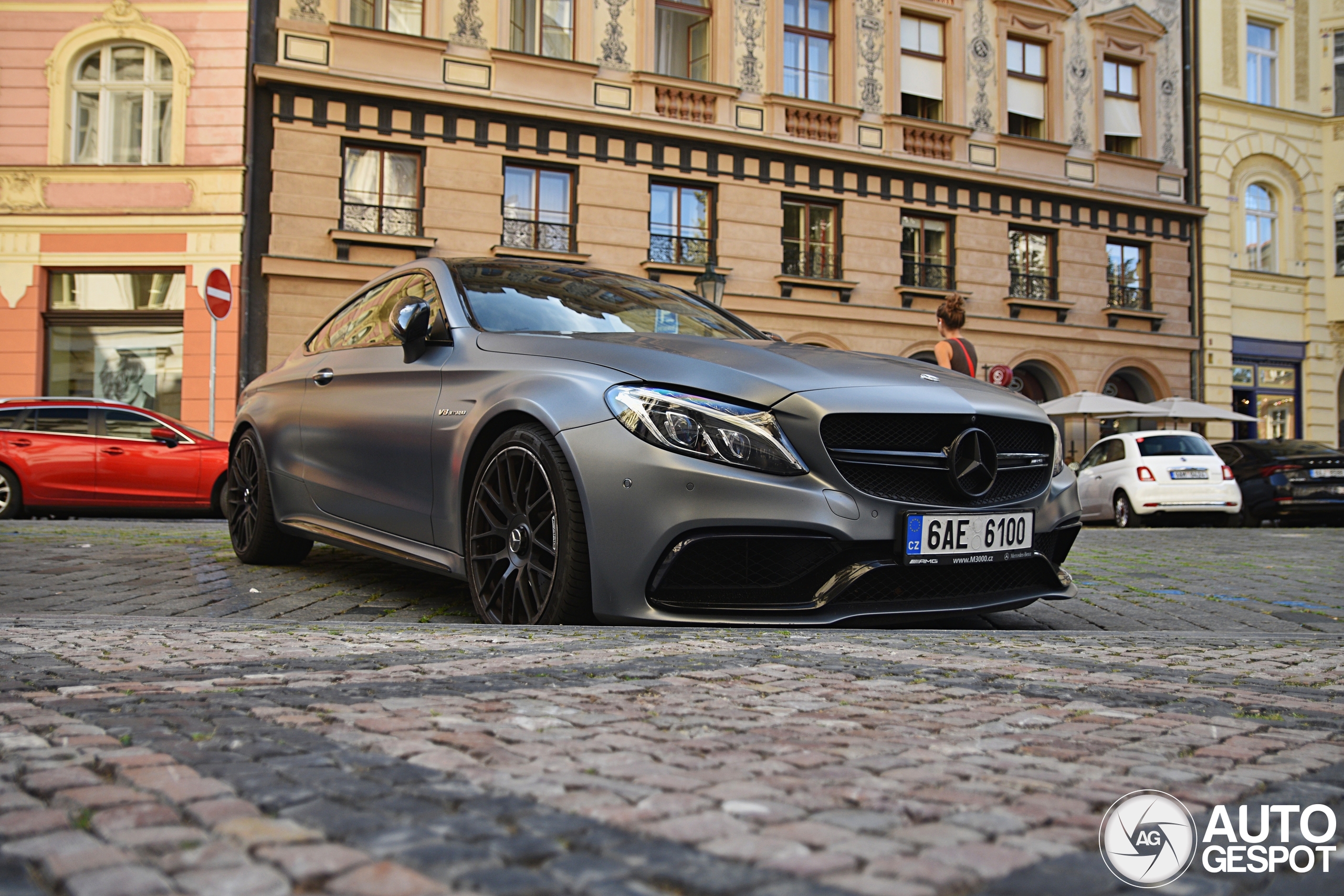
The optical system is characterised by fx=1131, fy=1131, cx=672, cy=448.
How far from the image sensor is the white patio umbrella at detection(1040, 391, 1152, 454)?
66.8 feet

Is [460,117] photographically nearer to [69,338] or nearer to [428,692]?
[69,338]

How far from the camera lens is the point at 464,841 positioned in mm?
1390

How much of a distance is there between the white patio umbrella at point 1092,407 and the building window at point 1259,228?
6731 mm

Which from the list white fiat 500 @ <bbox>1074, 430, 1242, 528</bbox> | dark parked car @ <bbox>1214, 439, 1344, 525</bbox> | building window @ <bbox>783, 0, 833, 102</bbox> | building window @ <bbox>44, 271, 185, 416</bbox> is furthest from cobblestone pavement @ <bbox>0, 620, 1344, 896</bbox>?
building window @ <bbox>783, 0, 833, 102</bbox>

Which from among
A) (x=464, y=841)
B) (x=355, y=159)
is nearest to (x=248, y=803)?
(x=464, y=841)

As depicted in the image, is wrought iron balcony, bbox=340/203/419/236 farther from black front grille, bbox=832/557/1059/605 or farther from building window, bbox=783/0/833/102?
black front grille, bbox=832/557/1059/605

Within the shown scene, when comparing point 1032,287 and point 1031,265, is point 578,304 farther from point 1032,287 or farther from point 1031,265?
point 1031,265

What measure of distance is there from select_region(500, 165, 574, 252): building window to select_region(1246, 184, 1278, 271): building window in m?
15.8

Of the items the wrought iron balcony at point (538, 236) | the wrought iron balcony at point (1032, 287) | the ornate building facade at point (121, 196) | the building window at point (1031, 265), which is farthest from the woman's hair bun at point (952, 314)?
the building window at point (1031, 265)

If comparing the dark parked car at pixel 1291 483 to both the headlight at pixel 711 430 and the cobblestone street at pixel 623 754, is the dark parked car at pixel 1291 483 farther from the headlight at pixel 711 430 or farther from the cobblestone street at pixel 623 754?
the headlight at pixel 711 430

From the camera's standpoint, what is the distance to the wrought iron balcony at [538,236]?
1838cm

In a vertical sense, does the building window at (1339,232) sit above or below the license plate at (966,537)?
above

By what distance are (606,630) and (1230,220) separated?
82.9 feet

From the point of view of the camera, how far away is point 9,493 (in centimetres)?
1181
